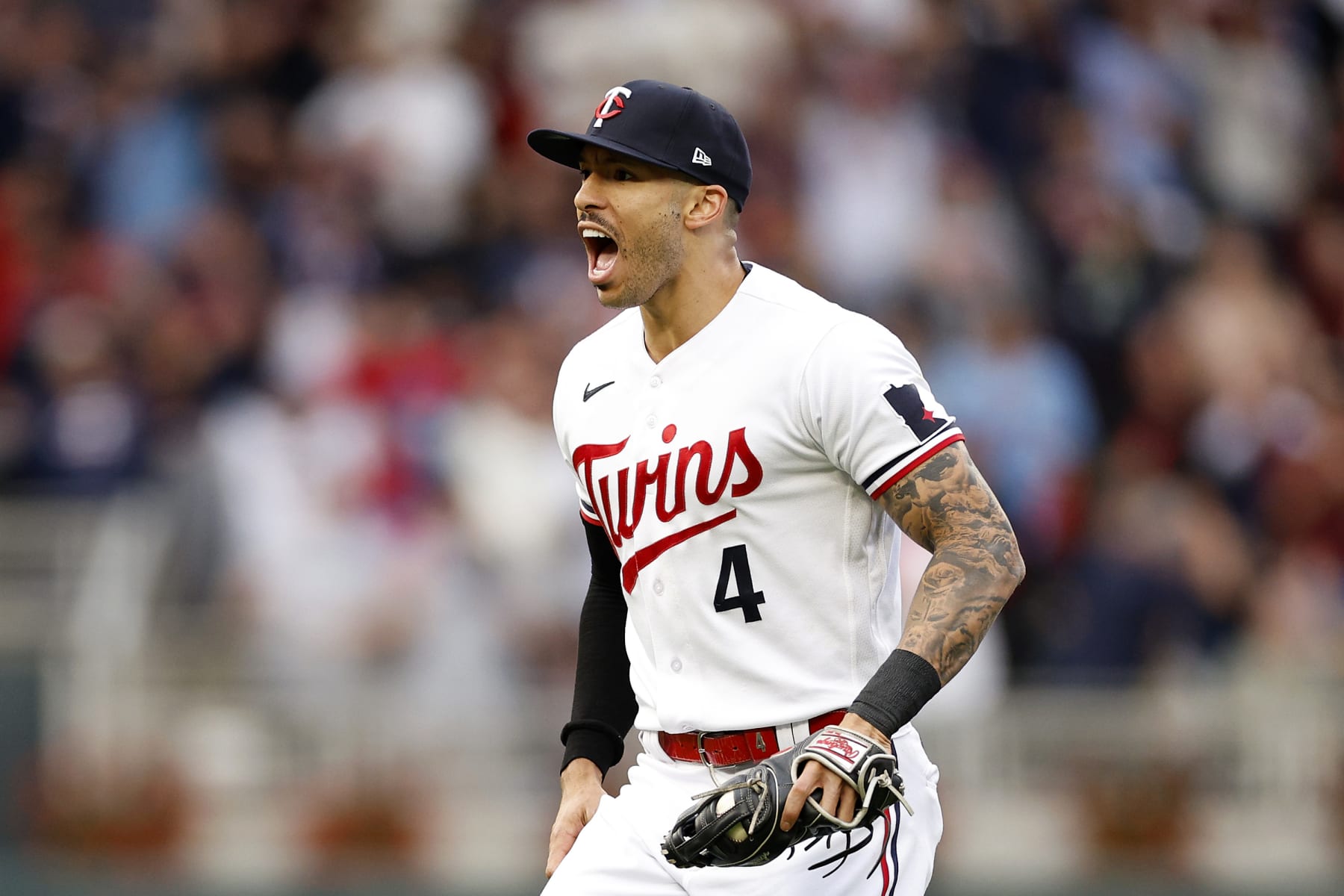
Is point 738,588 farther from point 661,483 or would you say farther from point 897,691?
point 897,691

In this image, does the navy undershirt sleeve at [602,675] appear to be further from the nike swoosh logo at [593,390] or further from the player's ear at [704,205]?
the player's ear at [704,205]

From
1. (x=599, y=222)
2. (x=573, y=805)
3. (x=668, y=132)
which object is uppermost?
(x=668, y=132)

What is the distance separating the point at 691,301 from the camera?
461 centimetres

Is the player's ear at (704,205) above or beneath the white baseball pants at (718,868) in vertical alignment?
above

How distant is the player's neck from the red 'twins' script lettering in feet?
0.89

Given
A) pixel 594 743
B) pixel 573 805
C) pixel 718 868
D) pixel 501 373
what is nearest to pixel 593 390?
pixel 594 743

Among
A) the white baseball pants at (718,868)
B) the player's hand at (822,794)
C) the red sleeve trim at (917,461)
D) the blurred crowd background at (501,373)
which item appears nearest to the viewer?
the player's hand at (822,794)

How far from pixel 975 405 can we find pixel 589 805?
5.87m

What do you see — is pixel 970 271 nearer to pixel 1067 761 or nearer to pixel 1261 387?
pixel 1261 387

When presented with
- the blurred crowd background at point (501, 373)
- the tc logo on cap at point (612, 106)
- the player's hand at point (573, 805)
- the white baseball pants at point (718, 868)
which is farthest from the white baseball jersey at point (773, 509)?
the blurred crowd background at point (501, 373)

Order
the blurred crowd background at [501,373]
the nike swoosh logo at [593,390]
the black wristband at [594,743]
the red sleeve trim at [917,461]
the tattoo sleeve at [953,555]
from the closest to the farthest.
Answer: the tattoo sleeve at [953,555] < the red sleeve trim at [917,461] < the nike swoosh logo at [593,390] < the black wristband at [594,743] < the blurred crowd background at [501,373]

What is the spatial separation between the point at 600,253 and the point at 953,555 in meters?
1.08

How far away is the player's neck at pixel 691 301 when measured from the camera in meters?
4.60

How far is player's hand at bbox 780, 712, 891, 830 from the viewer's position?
3869 millimetres
